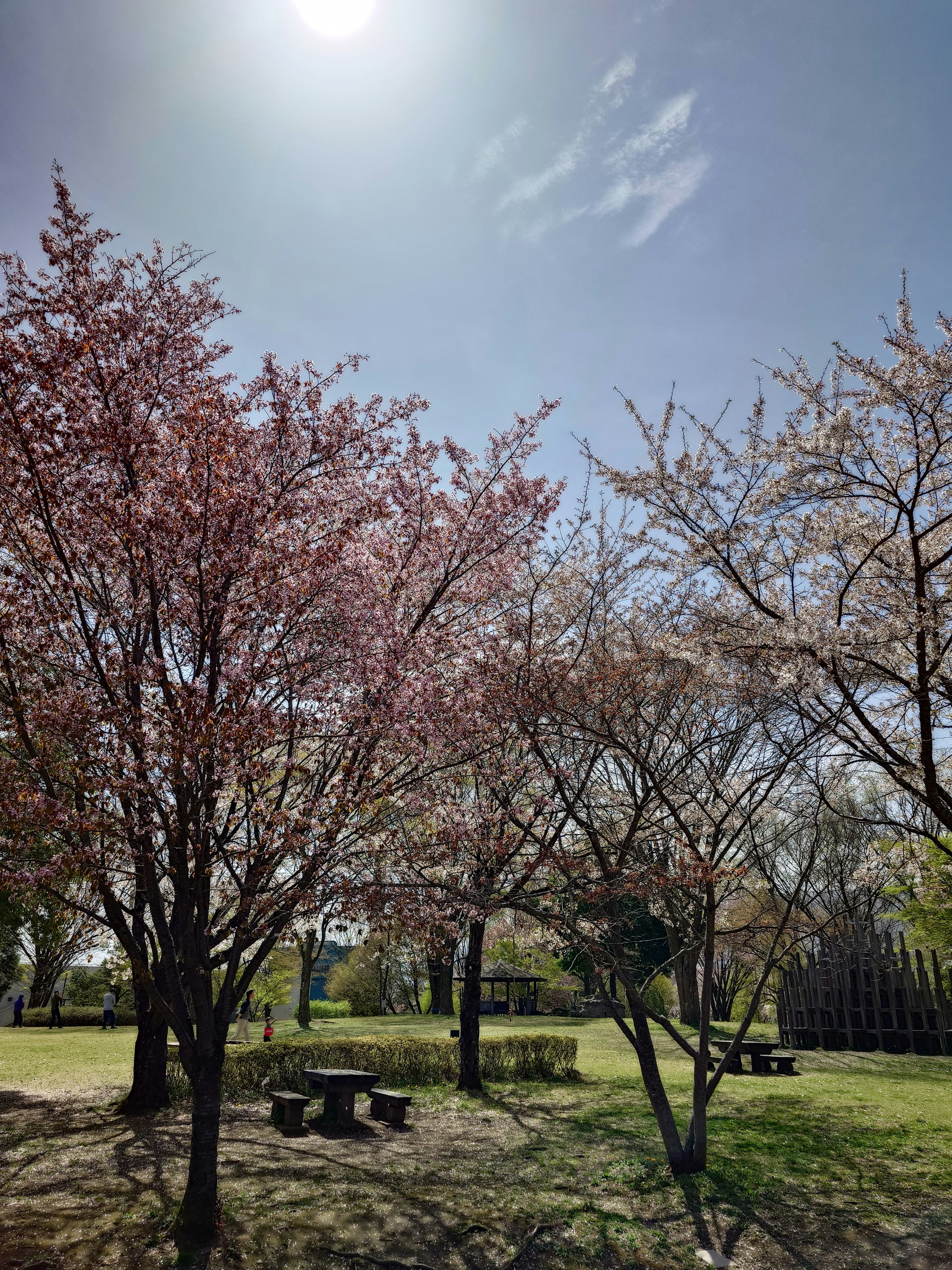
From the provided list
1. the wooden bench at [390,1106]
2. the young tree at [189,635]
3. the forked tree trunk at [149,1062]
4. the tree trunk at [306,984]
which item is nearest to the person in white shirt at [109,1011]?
the tree trunk at [306,984]

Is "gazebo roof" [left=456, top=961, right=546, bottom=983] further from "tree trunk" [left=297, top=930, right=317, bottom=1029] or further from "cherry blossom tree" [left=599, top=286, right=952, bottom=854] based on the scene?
"cherry blossom tree" [left=599, top=286, right=952, bottom=854]

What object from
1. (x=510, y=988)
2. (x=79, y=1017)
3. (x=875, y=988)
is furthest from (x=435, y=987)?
(x=875, y=988)

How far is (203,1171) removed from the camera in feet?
17.0

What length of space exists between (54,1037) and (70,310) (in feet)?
68.2

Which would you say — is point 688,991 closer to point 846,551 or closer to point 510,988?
point 510,988

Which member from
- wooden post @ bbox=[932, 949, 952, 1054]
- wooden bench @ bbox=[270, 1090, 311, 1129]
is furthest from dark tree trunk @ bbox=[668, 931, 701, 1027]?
wooden bench @ bbox=[270, 1090, 311, 1129]

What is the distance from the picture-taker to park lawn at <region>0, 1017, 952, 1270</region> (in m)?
5.17

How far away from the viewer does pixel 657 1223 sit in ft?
18.8

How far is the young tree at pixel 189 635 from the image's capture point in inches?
184

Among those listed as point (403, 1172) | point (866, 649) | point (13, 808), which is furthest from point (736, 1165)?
point (13, 808)

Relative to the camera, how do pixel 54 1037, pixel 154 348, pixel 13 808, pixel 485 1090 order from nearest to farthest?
1. pixel 13 808
2. pixel 154 348
3. pixel 485 1090
4. pixel 54 1037

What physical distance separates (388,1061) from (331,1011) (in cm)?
1739

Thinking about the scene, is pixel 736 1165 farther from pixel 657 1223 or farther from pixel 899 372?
pixel 899 372

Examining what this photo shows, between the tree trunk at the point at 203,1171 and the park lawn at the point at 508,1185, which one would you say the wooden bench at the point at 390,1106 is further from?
the tree trunk at the point at 203,1171
